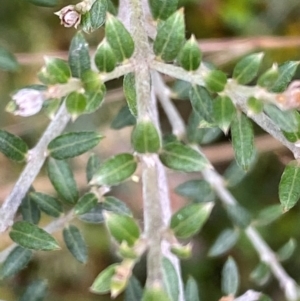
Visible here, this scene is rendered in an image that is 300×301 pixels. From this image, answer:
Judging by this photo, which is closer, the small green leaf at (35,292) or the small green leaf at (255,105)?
the small green leaf at (255,105)

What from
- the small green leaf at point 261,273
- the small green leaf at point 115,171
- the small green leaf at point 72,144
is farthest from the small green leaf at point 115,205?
the small green leaf at point 261,273

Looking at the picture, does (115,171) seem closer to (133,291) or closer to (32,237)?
(32,237)

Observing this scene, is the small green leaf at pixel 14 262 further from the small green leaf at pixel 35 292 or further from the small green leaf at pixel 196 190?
the small green leaf at pixel 196 190

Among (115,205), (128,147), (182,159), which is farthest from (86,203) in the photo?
(128,147)

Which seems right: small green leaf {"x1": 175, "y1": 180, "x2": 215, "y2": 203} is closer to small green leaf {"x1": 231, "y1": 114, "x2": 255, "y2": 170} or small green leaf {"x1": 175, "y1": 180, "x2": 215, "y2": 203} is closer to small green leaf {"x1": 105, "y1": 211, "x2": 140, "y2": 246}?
small green leaf {"x1": 231, "y1": 114, "x2": 255, "y2": 170}

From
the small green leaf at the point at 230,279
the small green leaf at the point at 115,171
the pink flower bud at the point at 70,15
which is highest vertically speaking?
the pink flower bud at the point at 70,15

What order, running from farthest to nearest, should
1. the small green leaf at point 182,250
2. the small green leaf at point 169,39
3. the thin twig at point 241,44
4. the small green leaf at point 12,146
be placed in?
the thin twig at point 241,44 → the small green leaf at point 12,146 → the small green leaf at point 169,39 → the small green leaf at point 182,250

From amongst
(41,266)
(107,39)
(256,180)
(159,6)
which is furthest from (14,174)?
(107,39)

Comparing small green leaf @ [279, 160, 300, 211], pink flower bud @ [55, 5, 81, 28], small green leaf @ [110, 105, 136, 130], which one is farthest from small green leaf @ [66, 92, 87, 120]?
small green leaf @ [110, 105, 136, 130]
